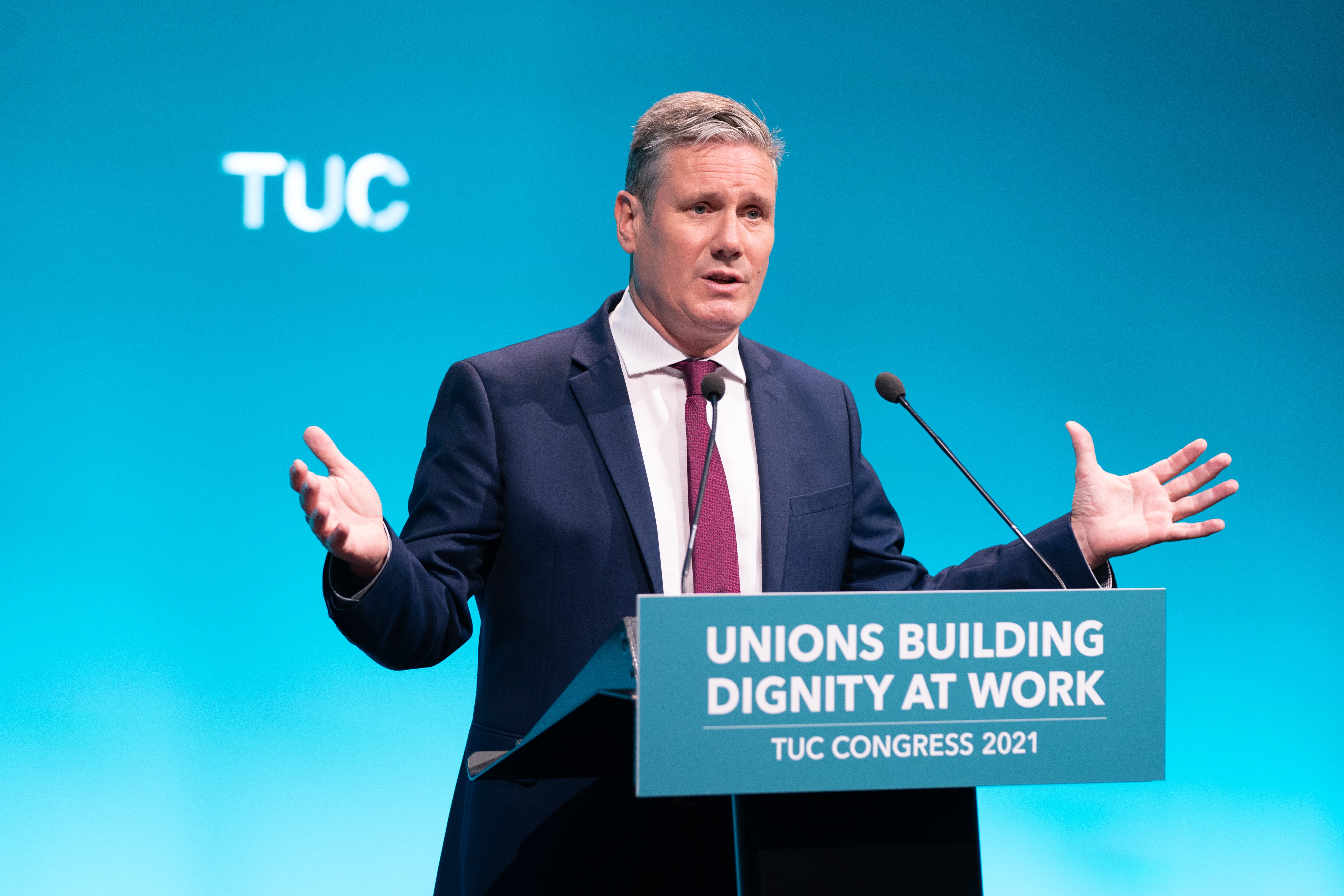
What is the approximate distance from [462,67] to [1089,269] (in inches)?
64.8

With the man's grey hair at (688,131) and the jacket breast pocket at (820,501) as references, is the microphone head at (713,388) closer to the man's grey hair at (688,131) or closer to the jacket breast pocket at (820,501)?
the jacket breast pocket at (820,501)

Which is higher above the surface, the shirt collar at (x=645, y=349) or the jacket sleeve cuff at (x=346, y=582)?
the shirt collar at (x=645, y=349)

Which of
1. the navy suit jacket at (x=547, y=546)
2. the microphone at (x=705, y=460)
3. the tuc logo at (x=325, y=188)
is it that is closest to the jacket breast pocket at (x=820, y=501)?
the navy suit jacket at (x=547, y=546)

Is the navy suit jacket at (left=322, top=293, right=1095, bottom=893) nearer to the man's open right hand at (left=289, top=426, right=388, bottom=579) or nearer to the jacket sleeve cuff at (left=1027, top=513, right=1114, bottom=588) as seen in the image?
the jacket sleeve cuff at (left=1027, top=513, right=1114, bottom=588)

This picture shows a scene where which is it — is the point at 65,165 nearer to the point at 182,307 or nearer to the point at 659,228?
the point at 182,307

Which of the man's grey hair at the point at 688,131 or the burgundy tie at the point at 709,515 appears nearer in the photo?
the burgundy tie at the point at 709,515

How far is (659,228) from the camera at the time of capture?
5.12ft

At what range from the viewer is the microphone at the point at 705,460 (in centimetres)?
102

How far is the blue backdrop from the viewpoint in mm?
2482

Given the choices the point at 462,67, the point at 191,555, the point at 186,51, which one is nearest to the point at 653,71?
the point at 462,67

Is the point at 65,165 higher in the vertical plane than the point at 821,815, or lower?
higher

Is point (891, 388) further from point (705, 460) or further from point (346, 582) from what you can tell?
point (346, 582)

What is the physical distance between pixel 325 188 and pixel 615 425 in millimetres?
1397

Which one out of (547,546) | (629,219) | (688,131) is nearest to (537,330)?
(629,219)
